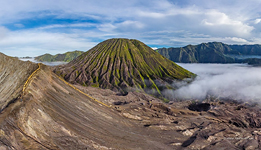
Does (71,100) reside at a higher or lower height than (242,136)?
higher

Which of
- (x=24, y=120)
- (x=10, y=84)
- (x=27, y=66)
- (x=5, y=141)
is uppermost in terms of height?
(x=27, y=66)

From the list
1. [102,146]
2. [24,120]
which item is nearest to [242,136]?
[102,146]

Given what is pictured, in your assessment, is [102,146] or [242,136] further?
[242,136]

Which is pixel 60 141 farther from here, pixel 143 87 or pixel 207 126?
pixel 143 87

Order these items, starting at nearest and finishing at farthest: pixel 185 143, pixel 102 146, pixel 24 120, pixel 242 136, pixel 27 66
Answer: pixel 24 120 < pixel 102 146 < pixel 27 66 < pixel 185 143 < pixel 242 136

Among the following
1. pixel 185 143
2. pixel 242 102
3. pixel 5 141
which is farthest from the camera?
pixel 242 102

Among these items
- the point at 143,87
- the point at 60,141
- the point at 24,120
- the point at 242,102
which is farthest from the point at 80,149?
the point at 242,102
